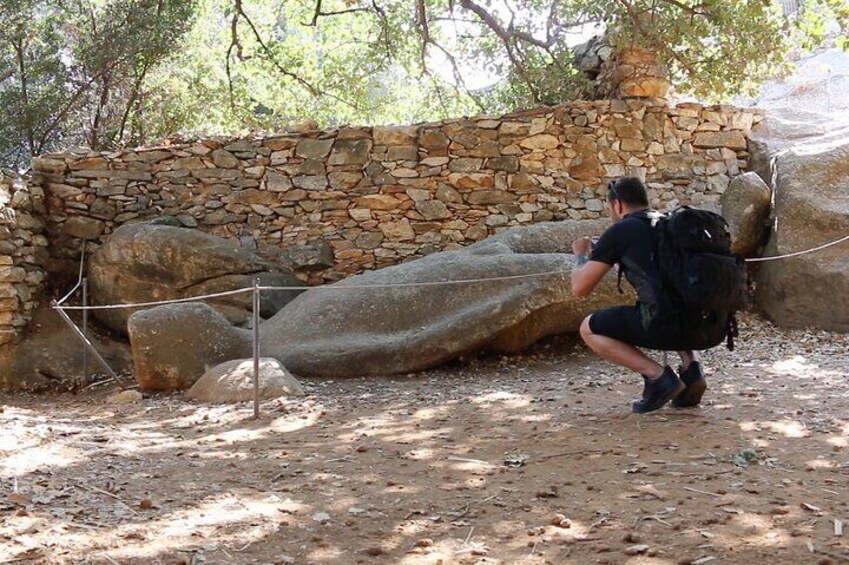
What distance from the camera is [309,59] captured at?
1143cm

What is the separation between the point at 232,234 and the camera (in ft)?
27.9

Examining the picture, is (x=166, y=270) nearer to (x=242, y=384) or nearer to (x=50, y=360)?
(x=50, y=360)

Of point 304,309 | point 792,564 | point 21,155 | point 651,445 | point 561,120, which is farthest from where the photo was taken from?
point 21,155

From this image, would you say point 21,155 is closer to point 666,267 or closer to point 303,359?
point 303,359

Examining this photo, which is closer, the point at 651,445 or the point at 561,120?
the point at 651,445

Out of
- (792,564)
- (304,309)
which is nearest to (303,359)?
(304,309)

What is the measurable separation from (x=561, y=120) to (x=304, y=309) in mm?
3793

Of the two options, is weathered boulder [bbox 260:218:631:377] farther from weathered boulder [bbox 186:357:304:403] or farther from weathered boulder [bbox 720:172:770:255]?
weathered boulder [bbox 720:172:770:255]

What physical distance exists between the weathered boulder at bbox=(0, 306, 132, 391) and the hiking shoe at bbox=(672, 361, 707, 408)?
5409mm

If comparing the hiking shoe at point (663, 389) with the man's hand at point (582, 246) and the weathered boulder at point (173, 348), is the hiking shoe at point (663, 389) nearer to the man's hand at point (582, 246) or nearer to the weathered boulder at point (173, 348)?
the man's hand at point (582, 246)

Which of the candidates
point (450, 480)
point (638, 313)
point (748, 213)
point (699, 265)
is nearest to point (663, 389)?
point (638, 313)

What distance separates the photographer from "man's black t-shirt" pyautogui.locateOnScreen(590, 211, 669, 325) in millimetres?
3604

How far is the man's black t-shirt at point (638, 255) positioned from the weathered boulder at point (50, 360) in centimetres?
535

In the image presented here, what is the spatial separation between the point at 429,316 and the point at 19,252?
440 centimetres
